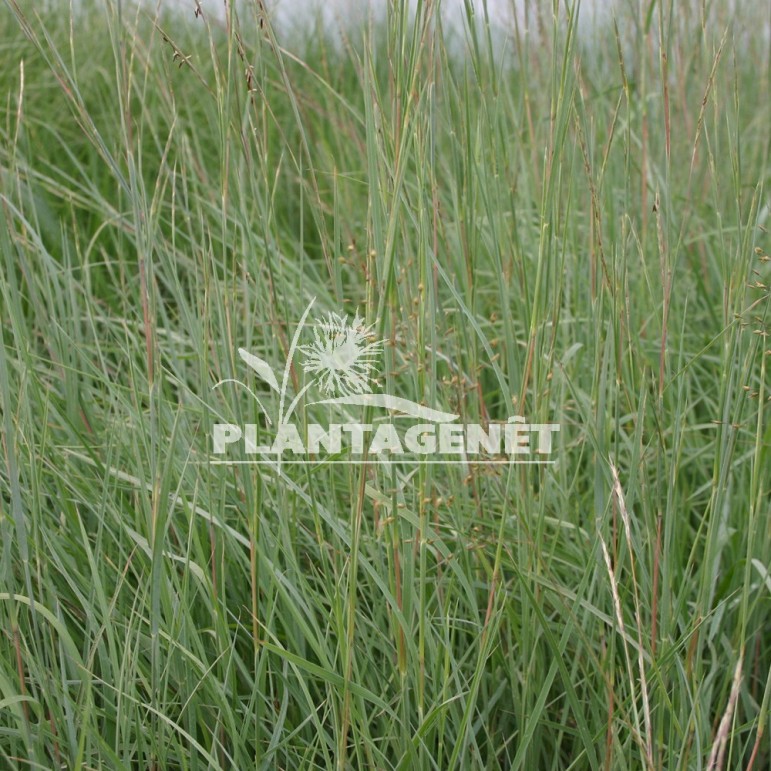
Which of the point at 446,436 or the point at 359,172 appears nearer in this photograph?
the point at 446,436

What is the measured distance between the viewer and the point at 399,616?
35.9 inches

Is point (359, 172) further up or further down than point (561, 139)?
further up

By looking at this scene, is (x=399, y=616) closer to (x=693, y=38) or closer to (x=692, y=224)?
(x=692, y=224)

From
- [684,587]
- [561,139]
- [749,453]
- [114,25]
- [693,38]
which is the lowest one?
[684,587]

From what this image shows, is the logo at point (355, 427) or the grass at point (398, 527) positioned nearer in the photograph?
the grass at point (398, 527)

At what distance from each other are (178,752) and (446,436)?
0.50m

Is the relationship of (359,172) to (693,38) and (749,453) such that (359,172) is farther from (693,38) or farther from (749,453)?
(749,453)

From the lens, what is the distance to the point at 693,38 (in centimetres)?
217

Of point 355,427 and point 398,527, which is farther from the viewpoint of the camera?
point 355,427

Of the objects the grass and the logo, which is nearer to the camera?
the grass

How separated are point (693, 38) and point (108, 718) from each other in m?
1.96

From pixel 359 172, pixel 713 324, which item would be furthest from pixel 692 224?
pixel 359 172

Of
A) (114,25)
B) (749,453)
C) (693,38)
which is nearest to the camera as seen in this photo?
(114,25)

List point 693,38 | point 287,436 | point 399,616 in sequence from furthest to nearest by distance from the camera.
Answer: point 693,38 → point 287,436 → point 399,616
